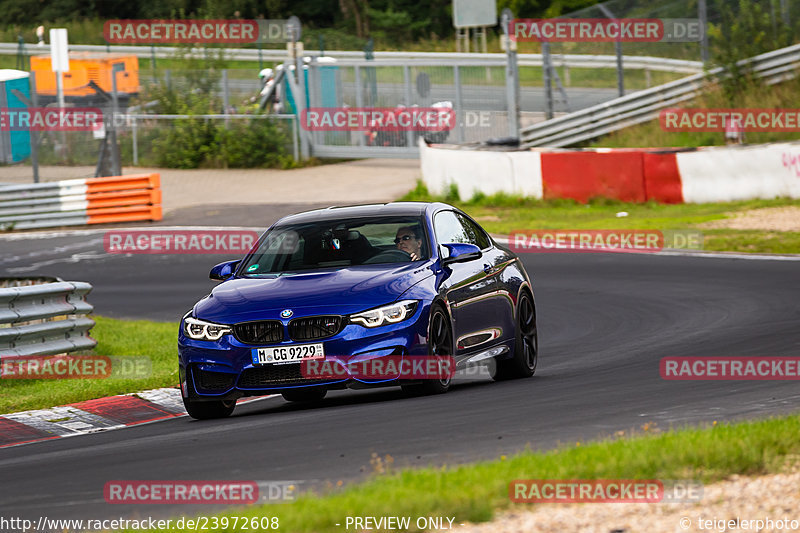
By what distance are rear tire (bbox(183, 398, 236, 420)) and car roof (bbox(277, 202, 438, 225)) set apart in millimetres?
1648

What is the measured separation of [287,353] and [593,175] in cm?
1741

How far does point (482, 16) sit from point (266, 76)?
970 centimetres

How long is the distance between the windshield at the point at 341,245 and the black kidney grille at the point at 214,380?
3.67ft

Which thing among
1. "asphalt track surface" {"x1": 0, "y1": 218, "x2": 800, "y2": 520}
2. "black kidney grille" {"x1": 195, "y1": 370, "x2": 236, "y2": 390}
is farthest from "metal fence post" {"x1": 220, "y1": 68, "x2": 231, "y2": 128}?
"black kidney grille" {"x1": 195, "y1": 370, "x2": 236, "y2": 390}


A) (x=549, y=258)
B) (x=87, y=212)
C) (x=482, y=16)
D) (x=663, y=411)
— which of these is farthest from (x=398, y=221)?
(x=482, y=16)

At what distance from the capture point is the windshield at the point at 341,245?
10.6m

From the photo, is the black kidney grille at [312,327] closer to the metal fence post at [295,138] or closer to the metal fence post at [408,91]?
the metal fence post at [408,91]

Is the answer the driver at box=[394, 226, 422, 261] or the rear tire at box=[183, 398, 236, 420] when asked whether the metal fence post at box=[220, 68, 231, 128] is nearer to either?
the driver at box=[394, 226, 422, 261]

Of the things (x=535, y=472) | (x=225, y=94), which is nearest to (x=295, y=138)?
(x=225, y=94)

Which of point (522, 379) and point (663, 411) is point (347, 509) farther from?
point (522, 379)

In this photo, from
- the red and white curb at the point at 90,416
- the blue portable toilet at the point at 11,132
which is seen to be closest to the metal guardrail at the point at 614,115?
the blue portable toilet at the point at 11,132

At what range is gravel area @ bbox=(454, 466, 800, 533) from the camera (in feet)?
17.7

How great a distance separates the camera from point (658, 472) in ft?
20.4

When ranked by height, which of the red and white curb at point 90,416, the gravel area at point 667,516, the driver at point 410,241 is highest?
the driver at point 410,241
